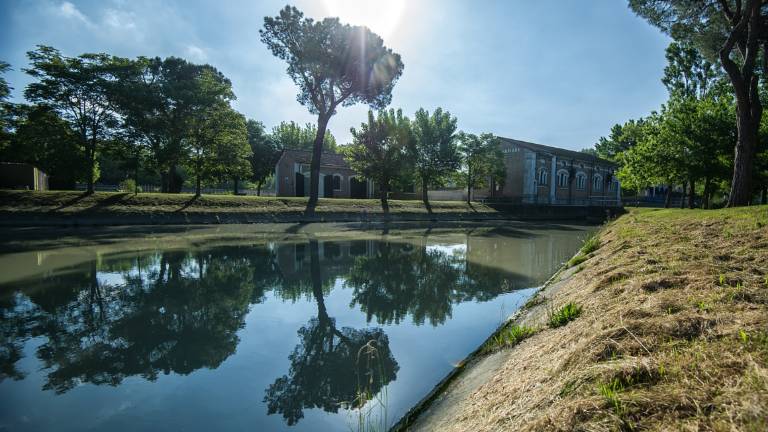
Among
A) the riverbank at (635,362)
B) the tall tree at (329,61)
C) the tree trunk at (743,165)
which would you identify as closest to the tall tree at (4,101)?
the tall tree at (329,61)

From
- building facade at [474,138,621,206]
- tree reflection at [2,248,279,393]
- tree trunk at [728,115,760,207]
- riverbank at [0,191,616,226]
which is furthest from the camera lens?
building facade at [474,138,621,206]

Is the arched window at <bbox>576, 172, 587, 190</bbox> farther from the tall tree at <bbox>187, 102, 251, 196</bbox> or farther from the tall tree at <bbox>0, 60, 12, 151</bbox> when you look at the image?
the tall tree at <bbox>0, 60, 12, 151</bbox>

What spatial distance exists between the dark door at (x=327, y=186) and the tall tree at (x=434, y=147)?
10596mm

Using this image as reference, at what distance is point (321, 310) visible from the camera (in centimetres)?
573

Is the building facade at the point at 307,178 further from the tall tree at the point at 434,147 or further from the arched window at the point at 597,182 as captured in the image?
the arched window at the point at 597,182

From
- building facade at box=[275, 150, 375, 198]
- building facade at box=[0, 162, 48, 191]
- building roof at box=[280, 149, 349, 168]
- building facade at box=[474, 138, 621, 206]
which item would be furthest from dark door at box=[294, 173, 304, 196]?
building facade at box=[474, 138, 621, 206]

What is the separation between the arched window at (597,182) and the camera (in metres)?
48.7

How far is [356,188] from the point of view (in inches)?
1560

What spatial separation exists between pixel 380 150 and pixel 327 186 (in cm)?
1003

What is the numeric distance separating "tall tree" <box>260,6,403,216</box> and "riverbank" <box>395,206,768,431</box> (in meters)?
22.3

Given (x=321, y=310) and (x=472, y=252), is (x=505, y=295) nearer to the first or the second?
(x=321, y=310)

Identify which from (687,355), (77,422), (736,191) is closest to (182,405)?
(77,422)

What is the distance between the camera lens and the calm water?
2.94 metres

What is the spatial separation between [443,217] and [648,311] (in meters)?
27.4
